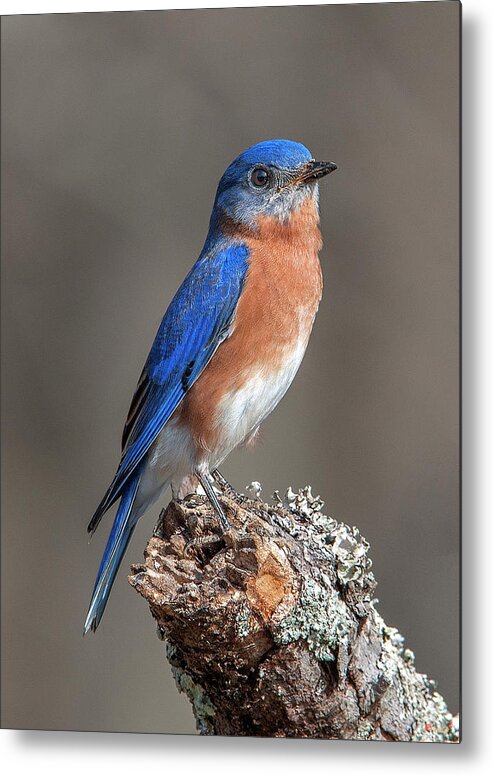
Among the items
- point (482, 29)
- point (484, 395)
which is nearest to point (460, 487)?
point (484, 395)

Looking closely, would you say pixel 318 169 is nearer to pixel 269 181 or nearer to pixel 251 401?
pixel 269 181

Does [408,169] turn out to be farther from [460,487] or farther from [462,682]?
[462,682]

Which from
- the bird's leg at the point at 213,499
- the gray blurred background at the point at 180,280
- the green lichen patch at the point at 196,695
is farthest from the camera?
the gray blurred background at the point at 180,280

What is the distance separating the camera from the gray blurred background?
275cm

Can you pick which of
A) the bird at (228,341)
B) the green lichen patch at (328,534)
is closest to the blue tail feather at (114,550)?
the bird at (228,341)

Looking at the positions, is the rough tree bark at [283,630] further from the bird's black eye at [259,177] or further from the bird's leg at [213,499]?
the bird's black eye at [259,177]

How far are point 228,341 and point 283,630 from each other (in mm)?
868

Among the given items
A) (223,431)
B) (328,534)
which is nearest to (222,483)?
(223,431)

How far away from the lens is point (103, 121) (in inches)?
121

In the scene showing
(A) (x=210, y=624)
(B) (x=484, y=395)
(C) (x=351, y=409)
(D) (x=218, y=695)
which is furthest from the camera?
(C) (x=351, y=409)

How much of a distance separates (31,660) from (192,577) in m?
0.97

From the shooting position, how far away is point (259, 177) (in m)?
2.90

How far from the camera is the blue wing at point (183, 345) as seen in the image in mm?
2834

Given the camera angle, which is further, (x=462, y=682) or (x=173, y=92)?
(x=173, y=92)
